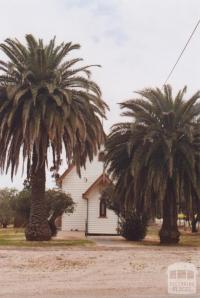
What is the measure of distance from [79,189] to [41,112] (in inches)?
805

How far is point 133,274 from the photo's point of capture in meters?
14.4

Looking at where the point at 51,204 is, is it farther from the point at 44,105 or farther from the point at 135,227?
the point at 44,105

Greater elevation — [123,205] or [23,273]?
[123,205]

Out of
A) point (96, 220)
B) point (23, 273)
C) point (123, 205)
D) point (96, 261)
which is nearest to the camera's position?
point (23, 273)

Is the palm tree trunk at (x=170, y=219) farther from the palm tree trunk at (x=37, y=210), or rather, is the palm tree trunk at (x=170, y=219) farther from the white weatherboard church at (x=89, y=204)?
the white weatherboard church at (x=89, y=204)

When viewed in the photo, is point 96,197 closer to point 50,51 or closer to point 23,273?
point 50,51

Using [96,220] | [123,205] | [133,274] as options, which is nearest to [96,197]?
[96,220]

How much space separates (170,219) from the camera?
1172 inches

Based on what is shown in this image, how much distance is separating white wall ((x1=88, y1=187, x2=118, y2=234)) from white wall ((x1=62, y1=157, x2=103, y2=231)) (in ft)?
3.86

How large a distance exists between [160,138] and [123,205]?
5633mm
